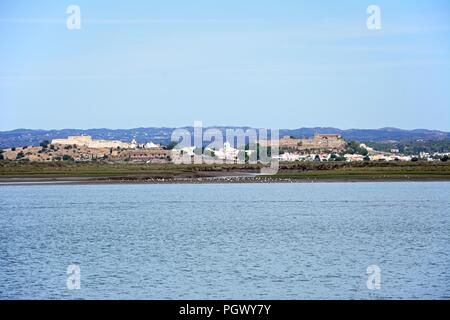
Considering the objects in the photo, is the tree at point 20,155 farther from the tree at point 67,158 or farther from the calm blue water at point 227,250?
the calm blue water at point 227,250

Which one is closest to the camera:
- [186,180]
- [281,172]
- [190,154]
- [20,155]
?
[186,180]

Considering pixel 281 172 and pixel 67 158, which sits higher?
pixel 67 158

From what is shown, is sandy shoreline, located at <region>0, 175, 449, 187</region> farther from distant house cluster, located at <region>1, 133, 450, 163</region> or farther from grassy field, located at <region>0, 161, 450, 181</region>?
distant house cluster, located at <region>1, 133, 450, 163</region>

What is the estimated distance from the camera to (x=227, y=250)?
3806cm

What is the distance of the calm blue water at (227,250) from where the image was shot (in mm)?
28016

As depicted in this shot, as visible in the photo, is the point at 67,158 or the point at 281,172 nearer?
the point at 281,172

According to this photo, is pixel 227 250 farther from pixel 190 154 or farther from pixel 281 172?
pixel 190 154

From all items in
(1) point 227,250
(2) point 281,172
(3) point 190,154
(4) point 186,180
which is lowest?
(4) point 186,180

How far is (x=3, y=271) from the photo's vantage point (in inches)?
1268

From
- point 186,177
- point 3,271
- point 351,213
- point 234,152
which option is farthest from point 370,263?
point 234,152

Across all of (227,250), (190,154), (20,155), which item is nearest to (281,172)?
(190,154)

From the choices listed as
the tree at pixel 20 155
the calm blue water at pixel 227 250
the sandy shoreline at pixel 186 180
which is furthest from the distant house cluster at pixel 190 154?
the calm blue water at pixel 227 250
